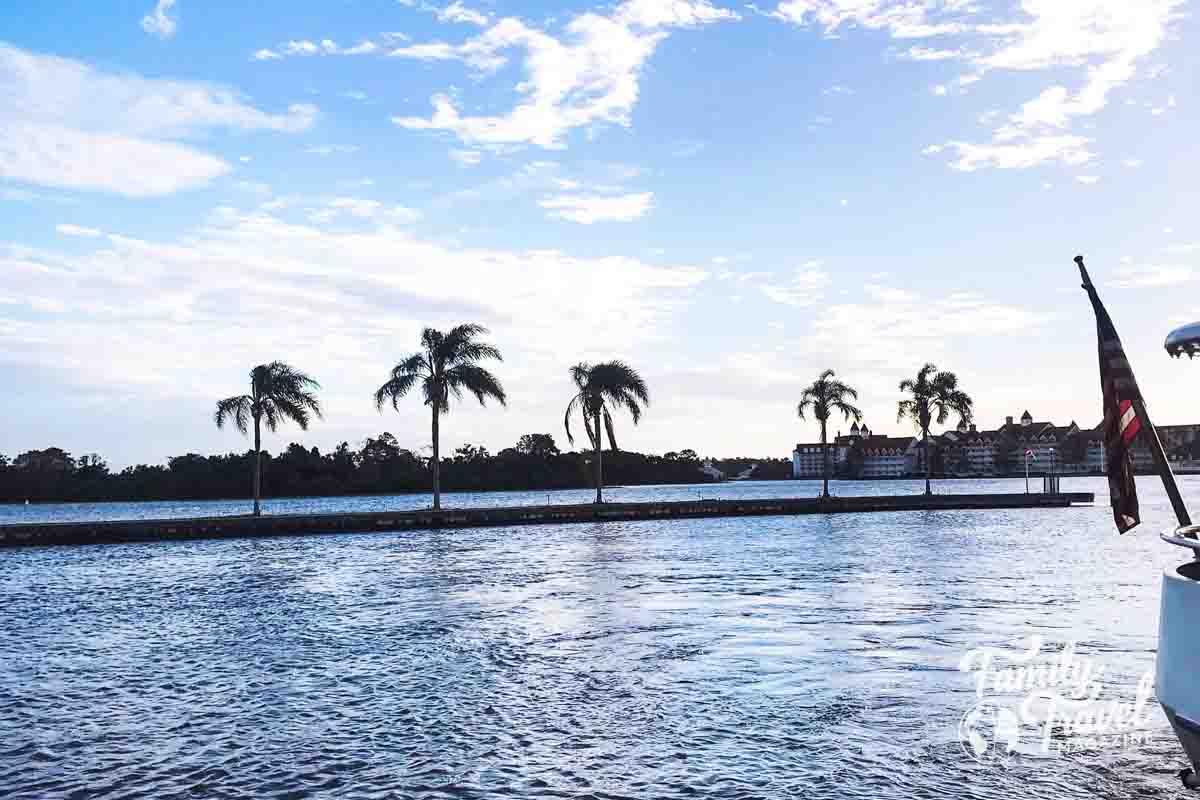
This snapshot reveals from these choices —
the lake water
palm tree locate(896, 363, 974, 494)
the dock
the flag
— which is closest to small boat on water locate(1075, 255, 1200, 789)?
the flag

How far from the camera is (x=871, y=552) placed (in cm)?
3628

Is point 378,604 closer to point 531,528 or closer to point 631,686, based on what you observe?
point 631,686

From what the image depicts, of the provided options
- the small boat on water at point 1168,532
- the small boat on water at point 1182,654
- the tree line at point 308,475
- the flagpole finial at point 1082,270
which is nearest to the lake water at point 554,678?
the small boat on water at point 1182,654

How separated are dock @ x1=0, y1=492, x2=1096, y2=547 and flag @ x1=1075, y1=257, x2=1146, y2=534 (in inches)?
1956

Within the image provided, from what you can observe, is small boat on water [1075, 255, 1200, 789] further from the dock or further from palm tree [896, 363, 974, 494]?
palm tree [896, 363, 974, 494]

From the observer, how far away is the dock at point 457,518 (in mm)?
51031

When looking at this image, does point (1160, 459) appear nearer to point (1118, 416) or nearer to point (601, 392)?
point (1118, 416)

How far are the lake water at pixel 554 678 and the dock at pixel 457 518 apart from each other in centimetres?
2069

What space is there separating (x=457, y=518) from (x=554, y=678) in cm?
4707

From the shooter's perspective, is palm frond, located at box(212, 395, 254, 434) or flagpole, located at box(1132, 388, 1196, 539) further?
palm frond, located at box(212, 395, 254, 434)

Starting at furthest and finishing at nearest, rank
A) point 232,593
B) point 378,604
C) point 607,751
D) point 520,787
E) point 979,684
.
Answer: point 232,593 < point 378,604 < point 979,684 < point 607,751 < point 520,787

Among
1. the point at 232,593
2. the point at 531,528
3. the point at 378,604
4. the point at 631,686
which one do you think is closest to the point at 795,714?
the point at 631,686

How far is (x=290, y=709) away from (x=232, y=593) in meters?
15.0

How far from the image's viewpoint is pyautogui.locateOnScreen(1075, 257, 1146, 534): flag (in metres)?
9.52
